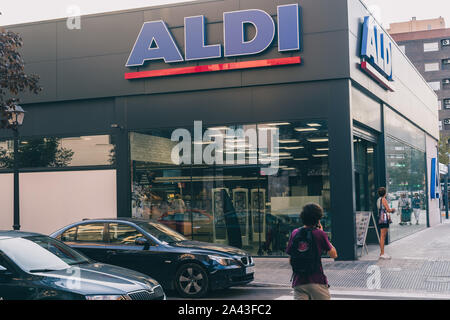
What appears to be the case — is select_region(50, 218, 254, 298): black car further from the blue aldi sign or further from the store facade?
the blue aldi sign

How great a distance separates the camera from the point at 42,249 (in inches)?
300

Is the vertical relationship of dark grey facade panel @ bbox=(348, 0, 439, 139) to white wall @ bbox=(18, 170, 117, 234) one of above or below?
above

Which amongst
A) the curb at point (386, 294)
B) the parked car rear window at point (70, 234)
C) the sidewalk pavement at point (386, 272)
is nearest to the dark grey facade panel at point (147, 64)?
the sidewalk pavement at point (386, 272)

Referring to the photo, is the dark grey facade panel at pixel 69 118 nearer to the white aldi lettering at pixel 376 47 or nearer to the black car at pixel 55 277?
the white aldi lettering at pixel 376 47

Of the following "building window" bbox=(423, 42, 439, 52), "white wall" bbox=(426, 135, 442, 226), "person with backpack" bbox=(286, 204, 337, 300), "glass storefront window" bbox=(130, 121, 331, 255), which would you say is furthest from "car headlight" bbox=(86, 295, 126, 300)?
"building window" bbox=(423, 42, 439, 52)

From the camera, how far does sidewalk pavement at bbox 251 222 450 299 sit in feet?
35.7

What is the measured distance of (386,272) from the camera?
12.7m

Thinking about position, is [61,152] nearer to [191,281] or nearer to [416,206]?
[191,281]

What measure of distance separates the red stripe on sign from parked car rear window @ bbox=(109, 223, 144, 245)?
646 centimetres

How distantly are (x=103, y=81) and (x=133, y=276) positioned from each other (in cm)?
1084

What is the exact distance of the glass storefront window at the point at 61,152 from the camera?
17.2 metres
